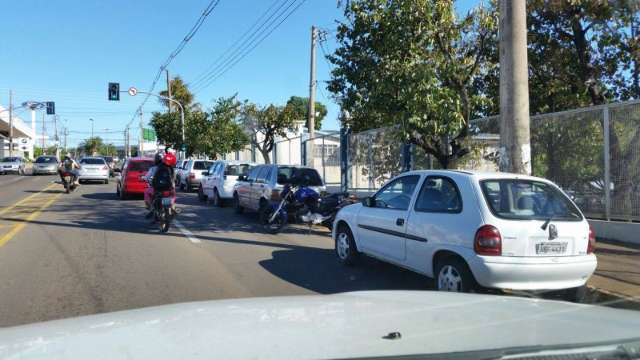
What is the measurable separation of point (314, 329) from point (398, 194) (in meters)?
5.75

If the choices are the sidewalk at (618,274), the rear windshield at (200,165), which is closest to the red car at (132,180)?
the rear windshield at (200,165)

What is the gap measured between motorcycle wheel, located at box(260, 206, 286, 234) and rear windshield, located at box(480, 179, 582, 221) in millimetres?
7287

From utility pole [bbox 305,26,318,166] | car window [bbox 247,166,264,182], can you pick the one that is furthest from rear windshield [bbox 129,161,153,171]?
car window [bbox 247,166,264,182]

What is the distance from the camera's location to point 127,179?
22219mm

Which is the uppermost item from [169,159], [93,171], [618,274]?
[93,171]

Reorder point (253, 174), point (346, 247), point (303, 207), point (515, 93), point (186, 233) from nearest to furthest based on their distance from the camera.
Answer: point (515, 93)
point (346, 247)
point (186, 233)
point (303, 207)
point (253, 174)

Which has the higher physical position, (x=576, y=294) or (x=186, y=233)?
(x=186, y=233)

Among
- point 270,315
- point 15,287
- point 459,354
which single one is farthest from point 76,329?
point 15,287

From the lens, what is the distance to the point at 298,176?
49.3 feet

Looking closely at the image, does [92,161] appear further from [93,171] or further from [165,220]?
[165,220]

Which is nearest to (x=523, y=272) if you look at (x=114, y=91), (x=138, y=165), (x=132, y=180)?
(x=132, y=180)

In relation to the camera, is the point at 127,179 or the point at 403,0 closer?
the point at 403,0

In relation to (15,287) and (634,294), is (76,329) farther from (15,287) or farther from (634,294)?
(634,294)

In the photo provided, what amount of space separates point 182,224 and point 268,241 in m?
3.71
